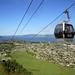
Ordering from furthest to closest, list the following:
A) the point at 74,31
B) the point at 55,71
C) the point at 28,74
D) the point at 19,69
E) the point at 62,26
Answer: the point at 55,71 → the point at 19,69 → the point at 28,74 → the point at 74,31 → the point at 62,26

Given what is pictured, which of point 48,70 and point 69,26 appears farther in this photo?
point 48,70

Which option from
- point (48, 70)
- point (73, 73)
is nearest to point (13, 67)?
point (48, 70)

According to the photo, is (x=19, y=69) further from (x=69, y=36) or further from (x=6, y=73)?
(x=69, y=36)

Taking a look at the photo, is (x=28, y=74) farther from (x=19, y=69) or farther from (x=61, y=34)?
(x=61, y=34)

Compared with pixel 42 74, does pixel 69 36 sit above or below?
above

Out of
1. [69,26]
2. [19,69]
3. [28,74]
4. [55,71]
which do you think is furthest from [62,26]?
[55,71]

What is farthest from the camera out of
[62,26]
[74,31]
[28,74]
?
[28,74]
